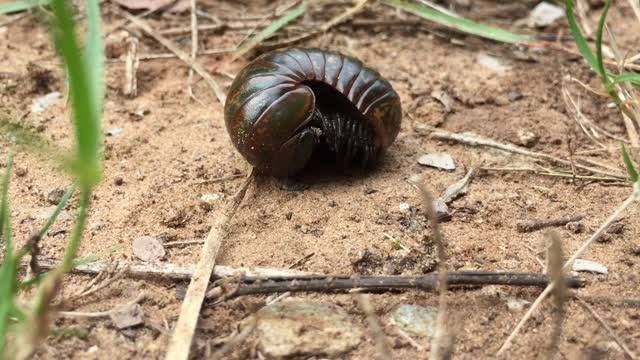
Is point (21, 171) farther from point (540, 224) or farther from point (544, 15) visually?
point (544, 15)

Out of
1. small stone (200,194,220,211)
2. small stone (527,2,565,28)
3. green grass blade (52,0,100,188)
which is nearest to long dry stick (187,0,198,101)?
small stone (200,194,220,211)

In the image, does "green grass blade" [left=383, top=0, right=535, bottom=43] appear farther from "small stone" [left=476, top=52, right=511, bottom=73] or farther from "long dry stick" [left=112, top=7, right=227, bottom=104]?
"long dry stick" [left=112, top=7, right=227, bottom=104]

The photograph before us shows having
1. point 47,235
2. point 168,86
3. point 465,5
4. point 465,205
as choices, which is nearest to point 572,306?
point 465,205

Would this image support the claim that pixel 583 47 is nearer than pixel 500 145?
Yes

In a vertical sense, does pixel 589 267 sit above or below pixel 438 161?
above

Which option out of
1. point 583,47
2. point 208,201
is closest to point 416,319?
point 208,201

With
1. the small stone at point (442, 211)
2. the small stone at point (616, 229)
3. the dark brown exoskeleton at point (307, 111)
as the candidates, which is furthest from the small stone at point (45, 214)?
the small stone at point (616, 229)
